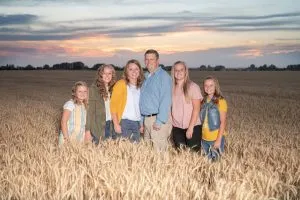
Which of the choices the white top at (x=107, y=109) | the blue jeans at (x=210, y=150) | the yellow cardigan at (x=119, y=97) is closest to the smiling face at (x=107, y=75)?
the yellow cardigan at (x=119, y=97)

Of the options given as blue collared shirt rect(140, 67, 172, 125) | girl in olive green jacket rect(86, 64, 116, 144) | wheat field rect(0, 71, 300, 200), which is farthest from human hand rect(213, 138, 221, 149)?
girl in olive green jacket rect(86, 64, 116, 144)

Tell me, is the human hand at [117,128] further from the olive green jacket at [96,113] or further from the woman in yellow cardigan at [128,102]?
the olive green jacket at [96,113]

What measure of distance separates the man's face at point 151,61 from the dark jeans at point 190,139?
1.07 m

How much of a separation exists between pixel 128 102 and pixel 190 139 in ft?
3.74

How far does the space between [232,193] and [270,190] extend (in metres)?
0.71

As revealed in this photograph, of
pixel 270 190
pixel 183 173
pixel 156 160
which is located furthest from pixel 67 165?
pixel 270 190

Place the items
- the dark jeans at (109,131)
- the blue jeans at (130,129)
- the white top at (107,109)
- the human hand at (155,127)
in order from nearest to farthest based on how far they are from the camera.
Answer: the human hand at (155,127), the blue jeans at (130,129), the white top at (107,109), the dark jeans at (109,131)

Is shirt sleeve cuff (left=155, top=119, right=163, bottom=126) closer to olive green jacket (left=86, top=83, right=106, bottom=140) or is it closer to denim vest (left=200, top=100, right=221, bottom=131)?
denim vest (left=200, top=100, right=221, bottom=131)

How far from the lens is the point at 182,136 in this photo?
682cm

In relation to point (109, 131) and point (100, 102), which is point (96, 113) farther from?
point (109, 131)

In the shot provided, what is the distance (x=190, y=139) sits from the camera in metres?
6.68

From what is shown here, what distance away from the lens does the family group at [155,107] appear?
6535 mm

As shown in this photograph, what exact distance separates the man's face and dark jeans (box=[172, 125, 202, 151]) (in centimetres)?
107

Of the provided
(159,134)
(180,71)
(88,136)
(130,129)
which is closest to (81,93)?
(88,136)
